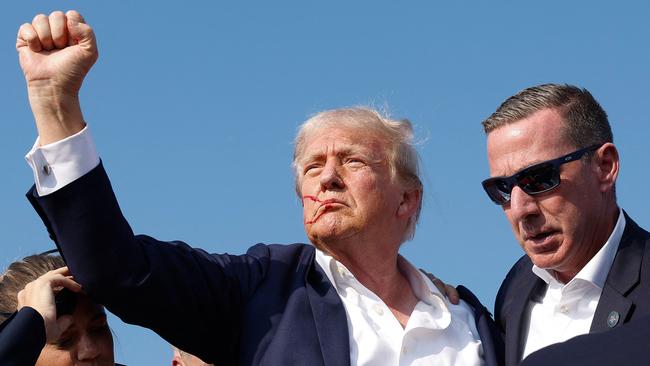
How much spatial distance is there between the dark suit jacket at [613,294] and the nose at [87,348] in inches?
74.5

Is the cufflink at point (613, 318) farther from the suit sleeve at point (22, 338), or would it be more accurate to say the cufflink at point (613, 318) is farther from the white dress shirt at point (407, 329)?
the suit sleeve at point (22, 338)

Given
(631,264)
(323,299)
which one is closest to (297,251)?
(323,299)

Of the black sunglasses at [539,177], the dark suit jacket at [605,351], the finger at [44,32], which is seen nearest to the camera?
the dark suit jacket at [605,351]


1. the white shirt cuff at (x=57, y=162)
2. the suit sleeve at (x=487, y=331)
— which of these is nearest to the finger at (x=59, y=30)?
the white shirt cuff at (x=57, y=162)

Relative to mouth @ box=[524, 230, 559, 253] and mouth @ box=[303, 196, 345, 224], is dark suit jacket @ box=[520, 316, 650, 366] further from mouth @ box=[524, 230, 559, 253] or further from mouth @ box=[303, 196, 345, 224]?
mouth @ box=[303, 196, 345, 224]

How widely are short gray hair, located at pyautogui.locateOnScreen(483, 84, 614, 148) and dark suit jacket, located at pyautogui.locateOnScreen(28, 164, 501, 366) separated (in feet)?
3.41

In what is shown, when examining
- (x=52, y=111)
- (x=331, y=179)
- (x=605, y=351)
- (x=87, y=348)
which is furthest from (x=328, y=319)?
(x=605, y=351)

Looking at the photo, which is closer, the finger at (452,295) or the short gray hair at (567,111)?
the short gray hair at (567,111)

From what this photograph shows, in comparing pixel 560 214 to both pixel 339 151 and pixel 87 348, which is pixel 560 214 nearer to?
pixel 339 151

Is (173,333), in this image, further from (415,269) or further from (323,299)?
(415,269)

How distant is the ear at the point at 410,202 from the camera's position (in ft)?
18.1

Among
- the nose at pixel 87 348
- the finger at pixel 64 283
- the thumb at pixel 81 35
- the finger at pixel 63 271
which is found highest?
the thumb at pixel 81 35

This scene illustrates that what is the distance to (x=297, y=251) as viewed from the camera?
5.11 metres

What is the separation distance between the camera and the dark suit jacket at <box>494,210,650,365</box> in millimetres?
4570
